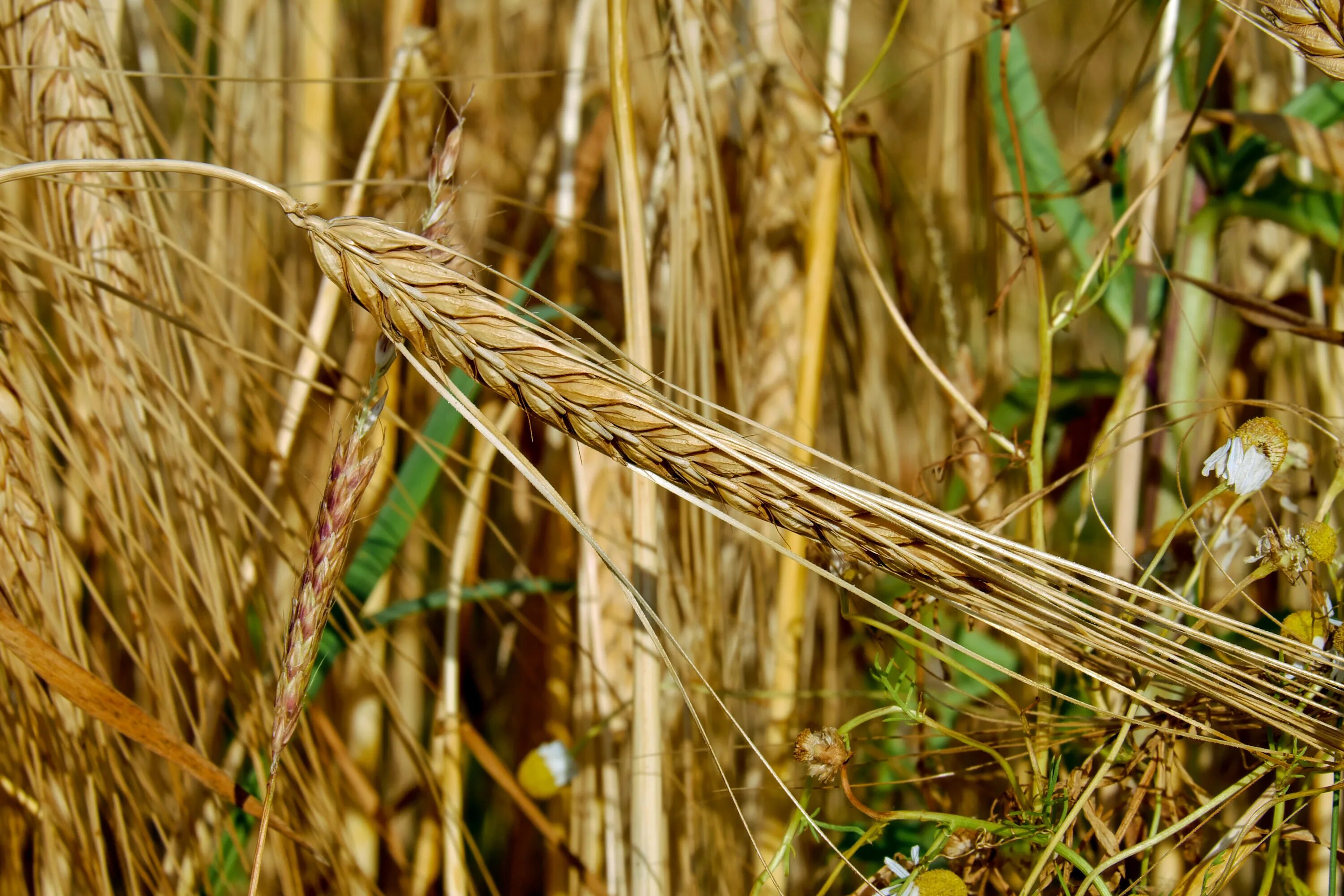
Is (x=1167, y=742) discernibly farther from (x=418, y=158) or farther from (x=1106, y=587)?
(x=418, y=158)

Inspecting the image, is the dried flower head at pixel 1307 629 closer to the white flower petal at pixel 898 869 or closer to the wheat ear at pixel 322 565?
the white flower petal at pixel 898 869

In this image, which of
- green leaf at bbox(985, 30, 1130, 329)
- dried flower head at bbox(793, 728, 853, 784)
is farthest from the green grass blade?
dried flower head at bbox(793, 728, 853, 784)

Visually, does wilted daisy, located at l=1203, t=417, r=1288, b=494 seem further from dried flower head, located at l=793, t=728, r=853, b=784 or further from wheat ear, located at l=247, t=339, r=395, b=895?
wheat ear, located at l=247, t=339, r=395, b=895

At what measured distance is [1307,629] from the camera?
0.29 metres

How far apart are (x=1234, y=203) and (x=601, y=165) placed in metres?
0.47

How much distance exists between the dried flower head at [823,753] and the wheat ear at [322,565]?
162mm

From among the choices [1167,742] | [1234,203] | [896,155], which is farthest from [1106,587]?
[896,155]

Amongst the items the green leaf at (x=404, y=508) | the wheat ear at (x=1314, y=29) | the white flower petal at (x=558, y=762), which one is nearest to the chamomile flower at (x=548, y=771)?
the white flower petal at (x=558, y=762)

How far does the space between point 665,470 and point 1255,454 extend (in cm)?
20

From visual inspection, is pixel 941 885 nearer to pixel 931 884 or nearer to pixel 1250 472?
pixel 931 884

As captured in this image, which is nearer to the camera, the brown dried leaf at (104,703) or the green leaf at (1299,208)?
the brown dried leaf at (104,703)

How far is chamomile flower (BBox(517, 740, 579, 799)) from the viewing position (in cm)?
51

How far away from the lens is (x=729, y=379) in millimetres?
496

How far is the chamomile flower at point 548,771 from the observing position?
51 centimetres
